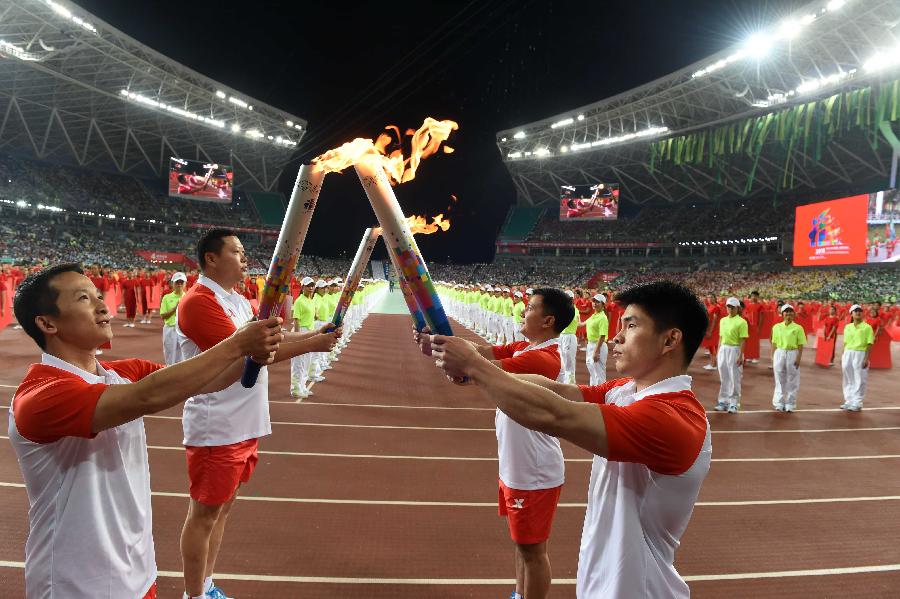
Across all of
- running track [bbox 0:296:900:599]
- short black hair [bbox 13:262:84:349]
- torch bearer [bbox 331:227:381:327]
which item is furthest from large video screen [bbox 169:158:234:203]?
short black hair [bbox 13:262:84:349]

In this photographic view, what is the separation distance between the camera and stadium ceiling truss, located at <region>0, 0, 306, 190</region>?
2433 cm

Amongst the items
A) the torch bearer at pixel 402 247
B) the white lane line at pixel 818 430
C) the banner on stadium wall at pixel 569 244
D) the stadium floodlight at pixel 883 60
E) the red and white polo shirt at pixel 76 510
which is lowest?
the white lane line at pixel 818 430

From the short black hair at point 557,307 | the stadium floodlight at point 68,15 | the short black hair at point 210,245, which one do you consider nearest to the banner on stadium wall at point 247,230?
the stadium floodlight at point 68,15

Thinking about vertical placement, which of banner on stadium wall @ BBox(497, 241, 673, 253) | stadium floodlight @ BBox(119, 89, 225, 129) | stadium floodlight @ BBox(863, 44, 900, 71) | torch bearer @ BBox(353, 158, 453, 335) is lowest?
torch bearer @ BBox(353, 158, 453, 335)

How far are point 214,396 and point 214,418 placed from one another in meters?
0.14

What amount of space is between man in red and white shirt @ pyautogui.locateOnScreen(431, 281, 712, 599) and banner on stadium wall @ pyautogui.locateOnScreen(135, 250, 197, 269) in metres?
51.2

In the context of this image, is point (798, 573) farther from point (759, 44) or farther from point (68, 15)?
point (68, 15)

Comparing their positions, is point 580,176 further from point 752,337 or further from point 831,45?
point 752,337

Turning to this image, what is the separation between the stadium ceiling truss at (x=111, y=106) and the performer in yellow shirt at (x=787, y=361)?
1174 inches

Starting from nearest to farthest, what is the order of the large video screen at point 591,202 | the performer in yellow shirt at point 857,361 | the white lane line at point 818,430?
the white lane line at point 818,430 < the performer in yellow shirt at point 857,361 < the large video screen at point 591,202

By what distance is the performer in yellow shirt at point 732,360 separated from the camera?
9.42 meters

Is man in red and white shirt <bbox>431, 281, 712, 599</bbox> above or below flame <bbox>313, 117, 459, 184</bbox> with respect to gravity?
below

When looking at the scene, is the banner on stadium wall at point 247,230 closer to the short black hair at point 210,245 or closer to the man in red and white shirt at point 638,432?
the short black hair at point 210,245

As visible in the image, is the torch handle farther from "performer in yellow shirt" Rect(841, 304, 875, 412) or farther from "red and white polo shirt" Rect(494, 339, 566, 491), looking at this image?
"performer in yellow shirt" Rect(841, 304, 875, 412)
